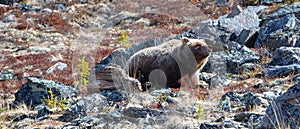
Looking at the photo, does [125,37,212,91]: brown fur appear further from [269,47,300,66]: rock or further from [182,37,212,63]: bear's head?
[269,47,300,66]: rock

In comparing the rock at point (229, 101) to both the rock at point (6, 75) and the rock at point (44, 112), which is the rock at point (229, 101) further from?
the rock at point (6, 75)

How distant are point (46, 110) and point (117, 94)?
2.27m

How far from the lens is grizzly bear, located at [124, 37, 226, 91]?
47.0 ft

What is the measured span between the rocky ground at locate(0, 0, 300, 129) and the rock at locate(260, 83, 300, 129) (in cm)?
1

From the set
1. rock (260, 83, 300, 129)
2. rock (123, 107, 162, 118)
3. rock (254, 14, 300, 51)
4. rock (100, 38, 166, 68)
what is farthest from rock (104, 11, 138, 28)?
rock (260, 83, 300, 129)

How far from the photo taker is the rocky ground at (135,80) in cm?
890

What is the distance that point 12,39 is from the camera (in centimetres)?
3141

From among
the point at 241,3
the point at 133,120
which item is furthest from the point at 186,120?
the point at 241,3

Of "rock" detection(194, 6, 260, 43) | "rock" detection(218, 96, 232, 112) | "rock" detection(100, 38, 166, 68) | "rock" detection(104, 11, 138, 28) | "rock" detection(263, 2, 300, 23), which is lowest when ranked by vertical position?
"rock" detection(218, 96, 232, 112)

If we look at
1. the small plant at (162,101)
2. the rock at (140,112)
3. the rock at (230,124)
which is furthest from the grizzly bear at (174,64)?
the rock at (230,124)

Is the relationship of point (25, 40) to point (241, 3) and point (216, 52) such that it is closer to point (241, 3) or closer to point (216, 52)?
point (241, 3)

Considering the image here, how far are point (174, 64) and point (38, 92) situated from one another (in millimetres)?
3899

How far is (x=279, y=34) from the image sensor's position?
1772 centimetres

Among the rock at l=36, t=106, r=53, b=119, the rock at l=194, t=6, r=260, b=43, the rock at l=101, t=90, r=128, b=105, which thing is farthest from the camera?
the rock at l=194, t=6, r=260, b=43
